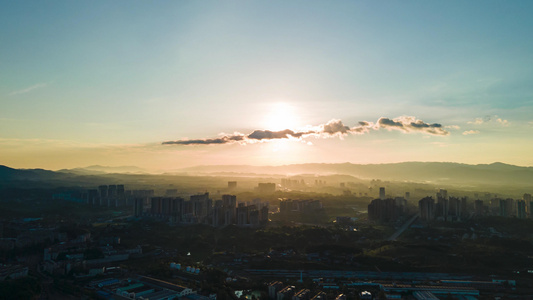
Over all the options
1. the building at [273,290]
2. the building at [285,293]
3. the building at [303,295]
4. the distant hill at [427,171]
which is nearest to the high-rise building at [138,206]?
the building at [273,290]

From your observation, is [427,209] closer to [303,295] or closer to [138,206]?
[303,295]

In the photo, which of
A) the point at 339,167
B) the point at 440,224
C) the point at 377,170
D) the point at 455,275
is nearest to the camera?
the point at 455,275

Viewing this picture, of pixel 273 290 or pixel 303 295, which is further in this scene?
pixel 273 290

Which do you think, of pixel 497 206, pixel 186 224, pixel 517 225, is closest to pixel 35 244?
pixel 186 224

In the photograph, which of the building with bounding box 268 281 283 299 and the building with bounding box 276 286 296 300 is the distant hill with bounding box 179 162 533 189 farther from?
the building with bounding box 268 281 283 299

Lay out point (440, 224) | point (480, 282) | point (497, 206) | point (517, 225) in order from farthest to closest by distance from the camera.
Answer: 1. point (497, 206)
2. point (440, 224)
3. point (517, 225)
4. point (480, 282)

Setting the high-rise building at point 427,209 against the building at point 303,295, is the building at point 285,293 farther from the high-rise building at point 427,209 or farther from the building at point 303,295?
the high-rise building at point 427,209

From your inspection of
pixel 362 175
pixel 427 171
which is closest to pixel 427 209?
pixel 427 171

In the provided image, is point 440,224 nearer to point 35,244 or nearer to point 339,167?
point 35,244
